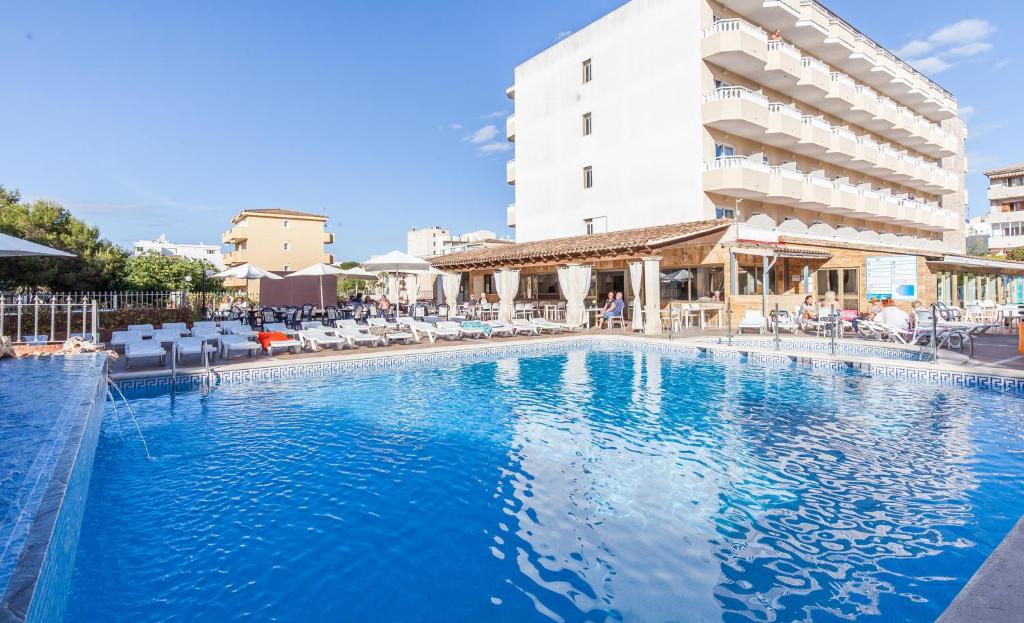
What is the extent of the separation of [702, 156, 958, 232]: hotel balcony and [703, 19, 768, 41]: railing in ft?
15.8

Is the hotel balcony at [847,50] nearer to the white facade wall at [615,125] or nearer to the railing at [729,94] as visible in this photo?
the white facade wall at [615,125]

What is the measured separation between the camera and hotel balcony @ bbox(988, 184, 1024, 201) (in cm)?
4806

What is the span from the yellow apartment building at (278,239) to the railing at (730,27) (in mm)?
34343

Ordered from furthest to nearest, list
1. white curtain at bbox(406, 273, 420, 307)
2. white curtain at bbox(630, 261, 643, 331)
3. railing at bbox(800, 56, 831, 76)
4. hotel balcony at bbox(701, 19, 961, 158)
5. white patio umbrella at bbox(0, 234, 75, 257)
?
white curtain at bbox(406, 273, 420, 307) → railing at bbox(800, 56, 831, 76) → hotel balcony at bbox(701, 19, 961, 158) → white curtain at bbox(630, 261, 643, 331) → white patio umbrella at bbox(0, 234, 75, 257)

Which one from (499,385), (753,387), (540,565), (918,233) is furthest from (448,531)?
(918,233)

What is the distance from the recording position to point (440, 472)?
5590 millimetres

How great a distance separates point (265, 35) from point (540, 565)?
1883cm

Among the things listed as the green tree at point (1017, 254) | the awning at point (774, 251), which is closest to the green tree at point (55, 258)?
the awning at point (774, 251)

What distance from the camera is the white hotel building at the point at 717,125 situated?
2066 cm

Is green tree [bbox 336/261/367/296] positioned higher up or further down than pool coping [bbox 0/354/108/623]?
higher up

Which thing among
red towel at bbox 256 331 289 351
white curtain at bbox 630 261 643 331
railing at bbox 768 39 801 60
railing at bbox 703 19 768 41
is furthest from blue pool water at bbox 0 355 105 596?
railing at bbox 768 39 801 60

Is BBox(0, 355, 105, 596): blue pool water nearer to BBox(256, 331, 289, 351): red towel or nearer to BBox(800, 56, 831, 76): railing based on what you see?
BBox(256, 331, 289, 351): red towel

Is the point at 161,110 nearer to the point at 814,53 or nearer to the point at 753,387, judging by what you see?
the point at 753,387

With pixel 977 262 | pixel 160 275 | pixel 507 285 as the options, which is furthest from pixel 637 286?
pixel 160 275
